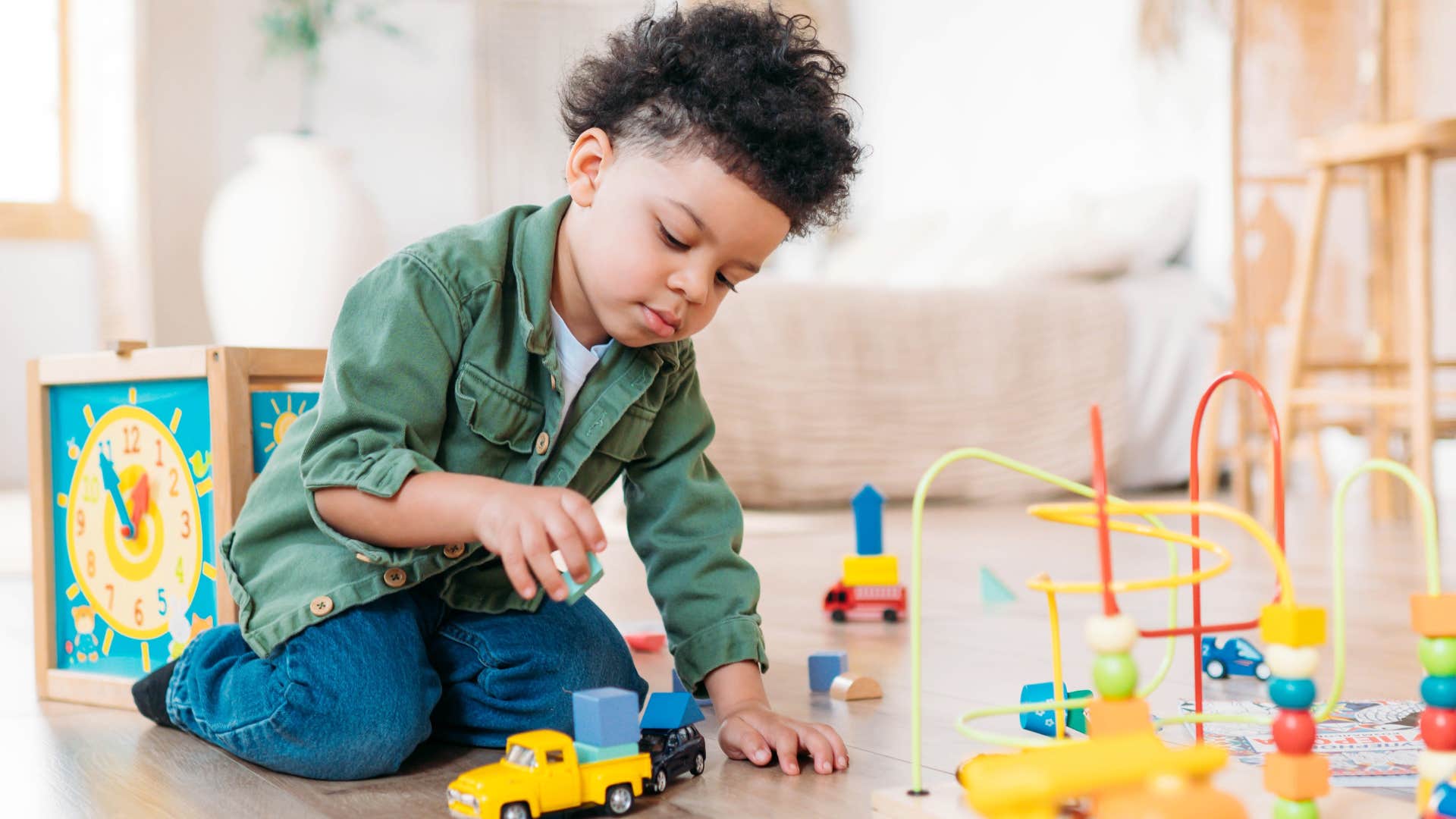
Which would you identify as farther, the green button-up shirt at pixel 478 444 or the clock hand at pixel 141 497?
the clock hand at pixel 141 497

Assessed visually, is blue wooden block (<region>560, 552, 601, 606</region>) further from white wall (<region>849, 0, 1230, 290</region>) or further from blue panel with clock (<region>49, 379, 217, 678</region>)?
white wall (<region>849, 0, 1230, 290</region>)

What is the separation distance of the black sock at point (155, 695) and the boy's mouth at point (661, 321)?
0.44m

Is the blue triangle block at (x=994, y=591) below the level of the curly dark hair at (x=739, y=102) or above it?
below

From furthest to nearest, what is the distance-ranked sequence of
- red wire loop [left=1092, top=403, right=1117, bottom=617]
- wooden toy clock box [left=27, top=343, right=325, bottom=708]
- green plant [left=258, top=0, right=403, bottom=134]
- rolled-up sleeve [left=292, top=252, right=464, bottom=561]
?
green plant [left=258, top=0, right=403, bottom=134] → wooden toy clock box [left=27, top=343, right=325, bottom=708] → rolled-up sleeve [left=292, top=252, right=464, bottom=561] → red wire loop [left=1092, top=403, right=1117, bottom=617]

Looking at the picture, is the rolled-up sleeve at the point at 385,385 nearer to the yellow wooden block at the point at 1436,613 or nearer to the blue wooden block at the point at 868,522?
the yellow wooden block at the point at 1436,613

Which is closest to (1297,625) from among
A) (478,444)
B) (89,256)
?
(478,444)

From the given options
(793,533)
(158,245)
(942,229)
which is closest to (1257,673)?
(793,533)

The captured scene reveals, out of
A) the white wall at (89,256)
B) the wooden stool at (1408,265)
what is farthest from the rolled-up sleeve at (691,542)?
the white wall at (89,256)

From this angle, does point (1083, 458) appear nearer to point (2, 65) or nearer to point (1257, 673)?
point (1257, 673)

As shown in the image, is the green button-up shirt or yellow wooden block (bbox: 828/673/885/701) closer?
the green button-up shirt

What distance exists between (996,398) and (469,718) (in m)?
2.29

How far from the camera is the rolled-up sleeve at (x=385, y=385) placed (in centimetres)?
82

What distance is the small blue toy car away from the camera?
1.15m

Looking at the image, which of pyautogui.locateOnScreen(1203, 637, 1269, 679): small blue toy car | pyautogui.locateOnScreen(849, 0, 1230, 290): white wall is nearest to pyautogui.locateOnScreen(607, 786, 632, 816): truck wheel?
pyautogui.locateOnScreen(1203, 637, 1269, 679): small blue toy car
